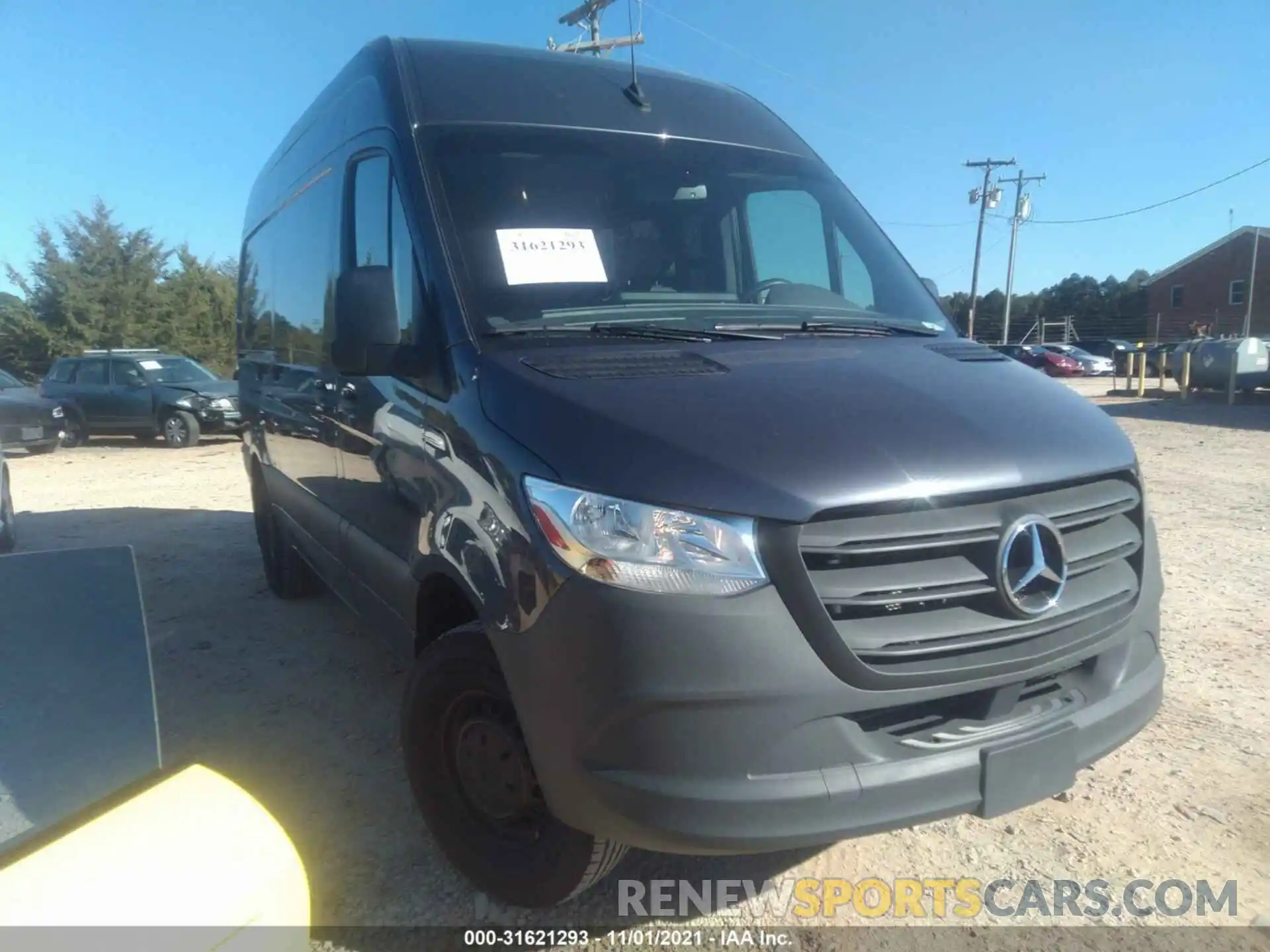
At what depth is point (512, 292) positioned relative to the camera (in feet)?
8.95

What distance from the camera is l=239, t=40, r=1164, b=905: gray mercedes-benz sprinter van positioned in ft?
6.43

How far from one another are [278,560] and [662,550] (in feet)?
14.6

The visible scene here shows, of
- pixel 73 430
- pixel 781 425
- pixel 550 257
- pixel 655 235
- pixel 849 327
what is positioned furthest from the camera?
pixel 73 430

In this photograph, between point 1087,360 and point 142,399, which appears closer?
point 142,399

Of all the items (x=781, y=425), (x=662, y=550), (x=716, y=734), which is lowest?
(x=716, y=734)

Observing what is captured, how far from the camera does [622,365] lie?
2461mm

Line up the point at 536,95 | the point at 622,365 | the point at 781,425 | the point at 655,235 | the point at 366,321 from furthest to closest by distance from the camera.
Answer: the point at 536,95 < the point at 655,235 < the point at 366,321 < the point at 622,365 < the point at 781,425

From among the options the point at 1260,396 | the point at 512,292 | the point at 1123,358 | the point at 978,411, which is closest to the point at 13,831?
the point at 512,292

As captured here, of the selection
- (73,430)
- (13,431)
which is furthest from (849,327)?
(73,430)

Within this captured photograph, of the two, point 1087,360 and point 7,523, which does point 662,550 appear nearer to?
point 7,523

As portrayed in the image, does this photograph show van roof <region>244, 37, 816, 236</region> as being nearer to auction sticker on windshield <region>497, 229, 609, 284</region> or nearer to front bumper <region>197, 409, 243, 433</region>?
auction sticker on windshield <region>497, 229, 609, 284</region>

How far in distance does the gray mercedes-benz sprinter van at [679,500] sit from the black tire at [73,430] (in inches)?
621

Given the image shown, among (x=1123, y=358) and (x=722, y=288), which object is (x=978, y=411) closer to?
(x=722, y=288)

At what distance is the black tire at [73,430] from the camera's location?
16.6 m
